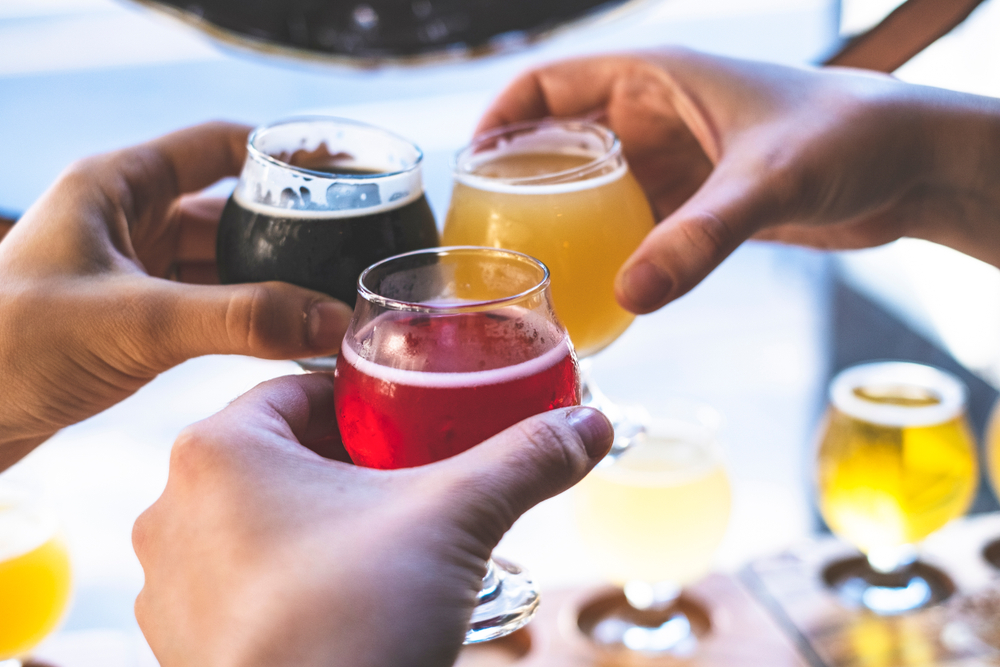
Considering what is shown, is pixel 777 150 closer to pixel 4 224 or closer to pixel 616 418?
pixel 616 418

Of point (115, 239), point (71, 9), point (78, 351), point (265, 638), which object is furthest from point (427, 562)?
point (71, 9)

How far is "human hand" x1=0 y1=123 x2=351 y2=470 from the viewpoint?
1.04 meters

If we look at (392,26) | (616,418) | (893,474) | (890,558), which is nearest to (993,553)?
(890,558)

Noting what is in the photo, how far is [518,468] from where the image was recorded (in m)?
0.76

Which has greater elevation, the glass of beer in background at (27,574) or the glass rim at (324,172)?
the glass rim at (324,172)

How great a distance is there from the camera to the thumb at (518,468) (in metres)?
0.75

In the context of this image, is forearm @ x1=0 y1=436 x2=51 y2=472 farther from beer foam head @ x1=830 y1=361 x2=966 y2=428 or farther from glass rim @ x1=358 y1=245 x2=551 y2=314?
beer foam head @ x1=830 y1=361 x2=966 y2=428

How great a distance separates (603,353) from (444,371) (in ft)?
7.18

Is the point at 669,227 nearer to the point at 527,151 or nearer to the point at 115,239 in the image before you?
the point at 527,151

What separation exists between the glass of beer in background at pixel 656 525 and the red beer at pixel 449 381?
0.59 meters

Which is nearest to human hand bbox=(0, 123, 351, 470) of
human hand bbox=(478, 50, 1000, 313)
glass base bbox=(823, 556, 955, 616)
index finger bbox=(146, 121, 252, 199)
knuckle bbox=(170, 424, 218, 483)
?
index finger bbox=(146, 121, 252, 199)

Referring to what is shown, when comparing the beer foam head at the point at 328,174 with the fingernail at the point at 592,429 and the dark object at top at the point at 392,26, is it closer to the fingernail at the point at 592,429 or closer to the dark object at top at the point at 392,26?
the fingernail at the point at 592,429

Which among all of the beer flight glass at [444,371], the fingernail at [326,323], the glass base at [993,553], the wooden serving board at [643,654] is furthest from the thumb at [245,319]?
the glass base at [993,553]

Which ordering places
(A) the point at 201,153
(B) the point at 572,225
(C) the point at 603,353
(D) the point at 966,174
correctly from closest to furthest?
(B) the point at 572,225
(D) the point at 966,174
(A) the point at 201,153
(C) the point at 603,353
